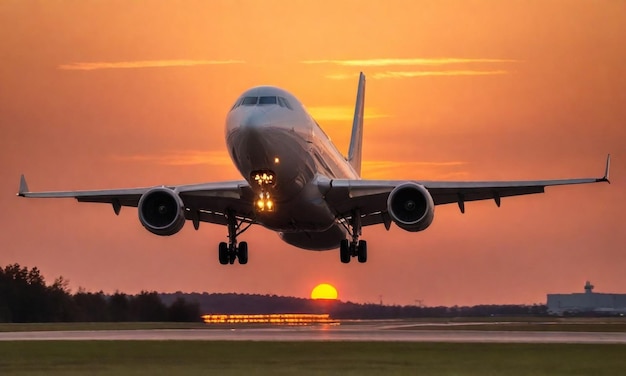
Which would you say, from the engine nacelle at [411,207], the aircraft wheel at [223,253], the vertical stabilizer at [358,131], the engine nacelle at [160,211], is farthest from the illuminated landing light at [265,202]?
the vertical stabilizer at [358,131]

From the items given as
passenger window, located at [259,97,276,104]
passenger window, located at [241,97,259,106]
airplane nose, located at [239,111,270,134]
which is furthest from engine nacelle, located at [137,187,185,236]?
airplane nose, located at [239,111,270,134]

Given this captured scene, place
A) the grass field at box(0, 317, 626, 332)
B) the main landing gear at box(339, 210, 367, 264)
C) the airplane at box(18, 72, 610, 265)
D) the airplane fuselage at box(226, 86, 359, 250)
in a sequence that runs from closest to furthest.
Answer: the airplane fuselage at box(226, 86, 359, 250) < the airplane at box(18, 72, 610, 265) < the grass field at box(0, 317, 626, 332) < the main landing gear at box(339, 210, 367, 264)

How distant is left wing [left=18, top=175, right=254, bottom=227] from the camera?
168 ft

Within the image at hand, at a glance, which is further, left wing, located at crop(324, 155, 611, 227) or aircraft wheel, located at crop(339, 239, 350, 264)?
aircraft wheel, located at crop(339, 239, 350, 264)

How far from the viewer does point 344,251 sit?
5738 centimetres

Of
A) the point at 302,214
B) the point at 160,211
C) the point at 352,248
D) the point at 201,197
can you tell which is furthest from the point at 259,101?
the point at 352,248

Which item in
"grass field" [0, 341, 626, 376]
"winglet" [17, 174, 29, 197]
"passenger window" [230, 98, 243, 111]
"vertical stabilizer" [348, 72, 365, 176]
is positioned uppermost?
"vertical stabilizer" [348, 72, 365, 176]

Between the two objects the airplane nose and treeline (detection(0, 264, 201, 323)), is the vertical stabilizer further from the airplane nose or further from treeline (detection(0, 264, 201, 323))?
the airplane nose

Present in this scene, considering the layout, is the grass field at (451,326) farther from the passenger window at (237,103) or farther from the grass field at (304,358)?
the grass field at (304,358)

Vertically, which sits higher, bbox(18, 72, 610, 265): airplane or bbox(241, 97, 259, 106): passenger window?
bbox(241, 97, 259, 106): passenger window

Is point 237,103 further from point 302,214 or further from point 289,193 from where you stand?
point 302,214

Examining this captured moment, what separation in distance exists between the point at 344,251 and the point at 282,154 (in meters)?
13.0

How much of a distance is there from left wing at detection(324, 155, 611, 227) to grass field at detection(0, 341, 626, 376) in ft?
43.6

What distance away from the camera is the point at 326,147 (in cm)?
Answer: 5191
